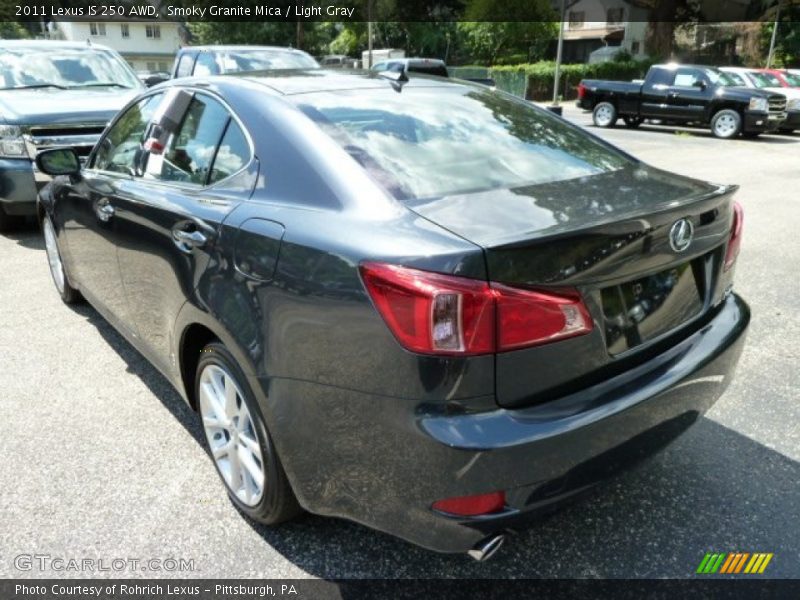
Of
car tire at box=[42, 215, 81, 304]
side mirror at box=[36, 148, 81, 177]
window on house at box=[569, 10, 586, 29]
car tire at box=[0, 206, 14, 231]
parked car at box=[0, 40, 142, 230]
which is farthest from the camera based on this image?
window on house at box=[569, 10, 586, 29]

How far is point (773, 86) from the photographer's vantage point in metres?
18.4

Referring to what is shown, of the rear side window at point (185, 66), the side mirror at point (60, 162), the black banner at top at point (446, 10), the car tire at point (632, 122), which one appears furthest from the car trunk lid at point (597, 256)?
the black banner at top at point (446, 10)

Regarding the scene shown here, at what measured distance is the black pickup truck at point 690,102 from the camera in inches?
650

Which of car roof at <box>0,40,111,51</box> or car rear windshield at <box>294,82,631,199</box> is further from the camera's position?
car roof at <box>0,40,111,51</box>

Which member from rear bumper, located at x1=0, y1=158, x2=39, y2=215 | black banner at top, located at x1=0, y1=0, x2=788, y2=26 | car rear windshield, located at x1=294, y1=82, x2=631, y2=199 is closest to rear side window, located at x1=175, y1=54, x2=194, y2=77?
rear bumper, located at x1=0, y1=158, x2=39, y2=215

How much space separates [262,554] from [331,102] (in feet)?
5.71

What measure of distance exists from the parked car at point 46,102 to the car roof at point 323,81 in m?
4.32

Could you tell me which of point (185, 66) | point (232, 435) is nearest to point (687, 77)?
point (185, 66)

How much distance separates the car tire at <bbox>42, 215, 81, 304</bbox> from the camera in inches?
185

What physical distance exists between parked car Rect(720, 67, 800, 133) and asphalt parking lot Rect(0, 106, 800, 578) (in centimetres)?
1631

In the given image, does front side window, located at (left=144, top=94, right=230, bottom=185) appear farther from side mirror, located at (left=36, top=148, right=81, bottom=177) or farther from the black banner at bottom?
the black banner at bottom

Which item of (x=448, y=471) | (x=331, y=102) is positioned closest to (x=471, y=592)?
(x=448, y=471)

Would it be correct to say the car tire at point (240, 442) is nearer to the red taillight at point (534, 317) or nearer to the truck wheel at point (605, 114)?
the red taillight at point (534, 317)

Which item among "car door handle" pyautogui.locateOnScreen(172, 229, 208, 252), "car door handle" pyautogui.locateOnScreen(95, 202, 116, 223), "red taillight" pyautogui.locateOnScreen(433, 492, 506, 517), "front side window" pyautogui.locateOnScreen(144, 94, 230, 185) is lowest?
"red taillight" pyautogui.locateOnScreen(433, 492, 506, 517)
